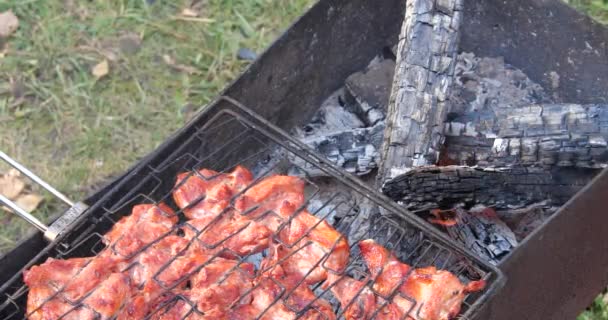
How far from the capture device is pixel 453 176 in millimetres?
2250

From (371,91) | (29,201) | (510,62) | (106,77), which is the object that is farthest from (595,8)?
(29,201)

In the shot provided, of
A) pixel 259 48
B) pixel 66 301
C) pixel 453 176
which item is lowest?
pixel 66 301

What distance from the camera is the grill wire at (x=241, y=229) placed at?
1.95 meters

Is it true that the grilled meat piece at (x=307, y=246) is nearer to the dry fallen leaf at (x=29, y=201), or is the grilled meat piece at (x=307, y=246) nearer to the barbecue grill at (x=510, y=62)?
the barbecue grill at (x=510, y=62)

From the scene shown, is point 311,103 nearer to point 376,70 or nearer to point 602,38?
point 376,70

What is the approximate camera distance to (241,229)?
2.04 m

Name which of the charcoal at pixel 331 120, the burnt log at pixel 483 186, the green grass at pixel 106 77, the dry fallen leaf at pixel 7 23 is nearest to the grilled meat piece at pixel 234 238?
the burnt log at pixel 483 186

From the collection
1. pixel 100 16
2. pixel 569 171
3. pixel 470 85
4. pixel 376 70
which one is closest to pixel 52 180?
pixel 100 16

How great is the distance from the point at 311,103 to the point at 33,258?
1418 millimetres

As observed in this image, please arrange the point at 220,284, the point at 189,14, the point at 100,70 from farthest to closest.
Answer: the point at 189,14
the point at 100,70
the point at 220,284

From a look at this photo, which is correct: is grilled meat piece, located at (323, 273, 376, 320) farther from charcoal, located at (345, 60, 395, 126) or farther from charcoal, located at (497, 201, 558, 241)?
charcoal, located at (345, 60, 395, 126)

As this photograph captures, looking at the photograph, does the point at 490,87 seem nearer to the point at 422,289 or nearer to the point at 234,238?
the point at 422,289

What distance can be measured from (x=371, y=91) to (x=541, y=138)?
3.02 ft

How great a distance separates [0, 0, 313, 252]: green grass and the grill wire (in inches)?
41.6
